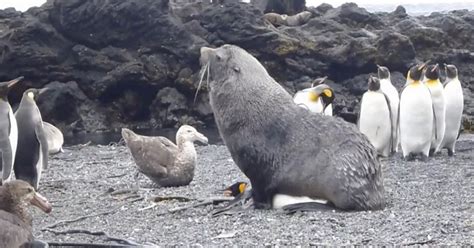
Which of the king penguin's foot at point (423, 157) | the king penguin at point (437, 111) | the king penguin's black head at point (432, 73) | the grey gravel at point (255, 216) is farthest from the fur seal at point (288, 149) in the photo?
the king penguin's black head at point (432, 73)

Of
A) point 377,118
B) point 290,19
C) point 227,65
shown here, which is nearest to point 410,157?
point 377,118

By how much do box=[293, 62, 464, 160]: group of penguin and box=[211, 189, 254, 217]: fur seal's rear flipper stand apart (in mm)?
4571

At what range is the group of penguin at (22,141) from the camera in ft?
30.3

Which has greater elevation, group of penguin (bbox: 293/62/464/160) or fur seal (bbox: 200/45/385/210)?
fur seal (bbox: 200/45/385/210)

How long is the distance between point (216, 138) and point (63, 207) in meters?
12.3

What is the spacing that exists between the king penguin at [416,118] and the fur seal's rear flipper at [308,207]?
18.0 ft

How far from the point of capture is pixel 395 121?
1350cm

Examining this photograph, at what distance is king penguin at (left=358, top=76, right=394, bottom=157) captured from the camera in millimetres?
13164

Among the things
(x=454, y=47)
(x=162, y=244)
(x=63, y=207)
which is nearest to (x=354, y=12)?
(x=454, y=47)

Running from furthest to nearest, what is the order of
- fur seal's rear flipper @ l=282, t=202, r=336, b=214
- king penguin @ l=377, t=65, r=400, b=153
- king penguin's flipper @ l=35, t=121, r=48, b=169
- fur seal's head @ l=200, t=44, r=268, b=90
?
1. king penguin @ l=377, t=65, r=400, b=153
2. king penguin's flipper @ l=35, t=121, r=48, b=169
3. fur seal's head @ l=200, t=44, r=268, b=90
4. fur seal's rear flipper @ l=282, t=202, r=336, b=214

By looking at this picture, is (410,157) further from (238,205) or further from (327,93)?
(238,205)

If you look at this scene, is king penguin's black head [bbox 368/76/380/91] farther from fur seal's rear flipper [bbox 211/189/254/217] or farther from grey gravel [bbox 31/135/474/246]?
fur seal's rear flipper [bbox 211/189/254/217]

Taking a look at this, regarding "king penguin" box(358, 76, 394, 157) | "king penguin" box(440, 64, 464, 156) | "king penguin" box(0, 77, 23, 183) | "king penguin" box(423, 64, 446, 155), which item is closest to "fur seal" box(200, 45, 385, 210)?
"king penguin" box(0, 77, 23, 183)

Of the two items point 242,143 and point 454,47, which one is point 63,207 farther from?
point 454,47
